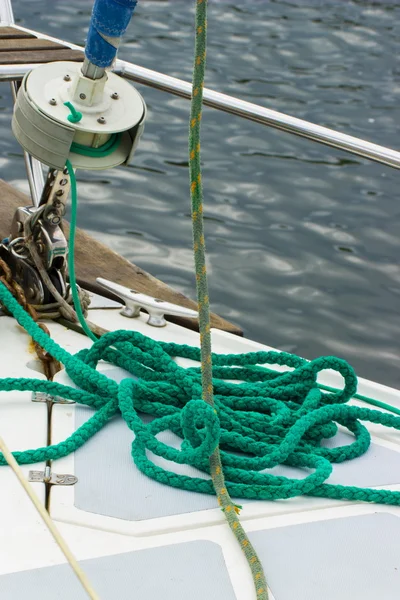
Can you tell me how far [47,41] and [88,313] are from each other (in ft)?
2.63

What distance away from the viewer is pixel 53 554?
1.14m

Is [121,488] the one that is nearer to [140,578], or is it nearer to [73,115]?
[140,578]

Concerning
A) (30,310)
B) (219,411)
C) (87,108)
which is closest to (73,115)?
(87,108)

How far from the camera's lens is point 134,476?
132cm

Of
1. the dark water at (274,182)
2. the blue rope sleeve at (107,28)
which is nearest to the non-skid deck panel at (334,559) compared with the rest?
the blue rope sleeve at (107,28)

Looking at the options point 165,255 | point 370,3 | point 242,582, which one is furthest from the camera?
point 370,3

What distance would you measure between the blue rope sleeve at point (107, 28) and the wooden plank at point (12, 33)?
2.77ft

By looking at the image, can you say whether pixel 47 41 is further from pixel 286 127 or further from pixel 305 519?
pixel 305 519

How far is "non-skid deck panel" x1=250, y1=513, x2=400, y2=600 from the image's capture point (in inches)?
45.1

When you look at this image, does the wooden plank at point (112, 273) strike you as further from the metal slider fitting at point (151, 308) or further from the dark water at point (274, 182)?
the dark water at point (274, 182)

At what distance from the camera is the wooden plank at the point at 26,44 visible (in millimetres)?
2092

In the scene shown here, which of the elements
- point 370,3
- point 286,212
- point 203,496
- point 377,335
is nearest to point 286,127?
point 203,496

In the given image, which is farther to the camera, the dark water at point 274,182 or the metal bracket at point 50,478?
the dark water at point 274,182

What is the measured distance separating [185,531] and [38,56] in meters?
1.27
